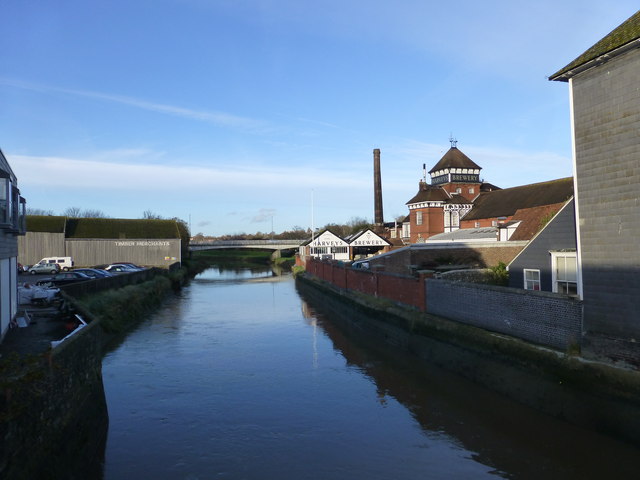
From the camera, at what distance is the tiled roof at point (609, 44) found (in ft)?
34.7

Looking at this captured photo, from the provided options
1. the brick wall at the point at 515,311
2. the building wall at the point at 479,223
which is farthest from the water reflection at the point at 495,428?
the building wall at the point at 479,223

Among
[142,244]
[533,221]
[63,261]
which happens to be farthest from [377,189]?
[533,221]

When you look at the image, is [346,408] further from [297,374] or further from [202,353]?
[202,353]

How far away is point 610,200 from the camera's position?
11055 mm

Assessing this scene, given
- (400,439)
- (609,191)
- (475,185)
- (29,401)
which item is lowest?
(400,439)

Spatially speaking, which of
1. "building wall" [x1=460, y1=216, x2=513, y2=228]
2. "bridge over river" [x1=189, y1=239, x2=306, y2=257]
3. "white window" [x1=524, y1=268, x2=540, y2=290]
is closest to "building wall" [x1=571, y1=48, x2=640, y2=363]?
"white window" [x1=524, y1=268, x2=540, y2=290]

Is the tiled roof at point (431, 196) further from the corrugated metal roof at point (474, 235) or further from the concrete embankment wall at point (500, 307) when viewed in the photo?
the concrete embankment wall at point (500, 307)

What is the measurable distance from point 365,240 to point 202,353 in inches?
1721

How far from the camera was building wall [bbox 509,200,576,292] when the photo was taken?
16609 mm

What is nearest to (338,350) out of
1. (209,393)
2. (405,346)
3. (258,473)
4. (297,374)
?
(405,346)

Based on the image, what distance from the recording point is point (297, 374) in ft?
53.3

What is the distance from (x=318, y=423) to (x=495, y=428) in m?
3.94

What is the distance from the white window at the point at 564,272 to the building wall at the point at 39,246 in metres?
53.0

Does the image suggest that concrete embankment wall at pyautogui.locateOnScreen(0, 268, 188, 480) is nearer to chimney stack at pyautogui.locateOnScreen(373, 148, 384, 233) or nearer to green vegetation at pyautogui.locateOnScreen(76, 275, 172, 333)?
green vegetation at pyautogui.locateOnScreen(76, 275, 172, 333)
